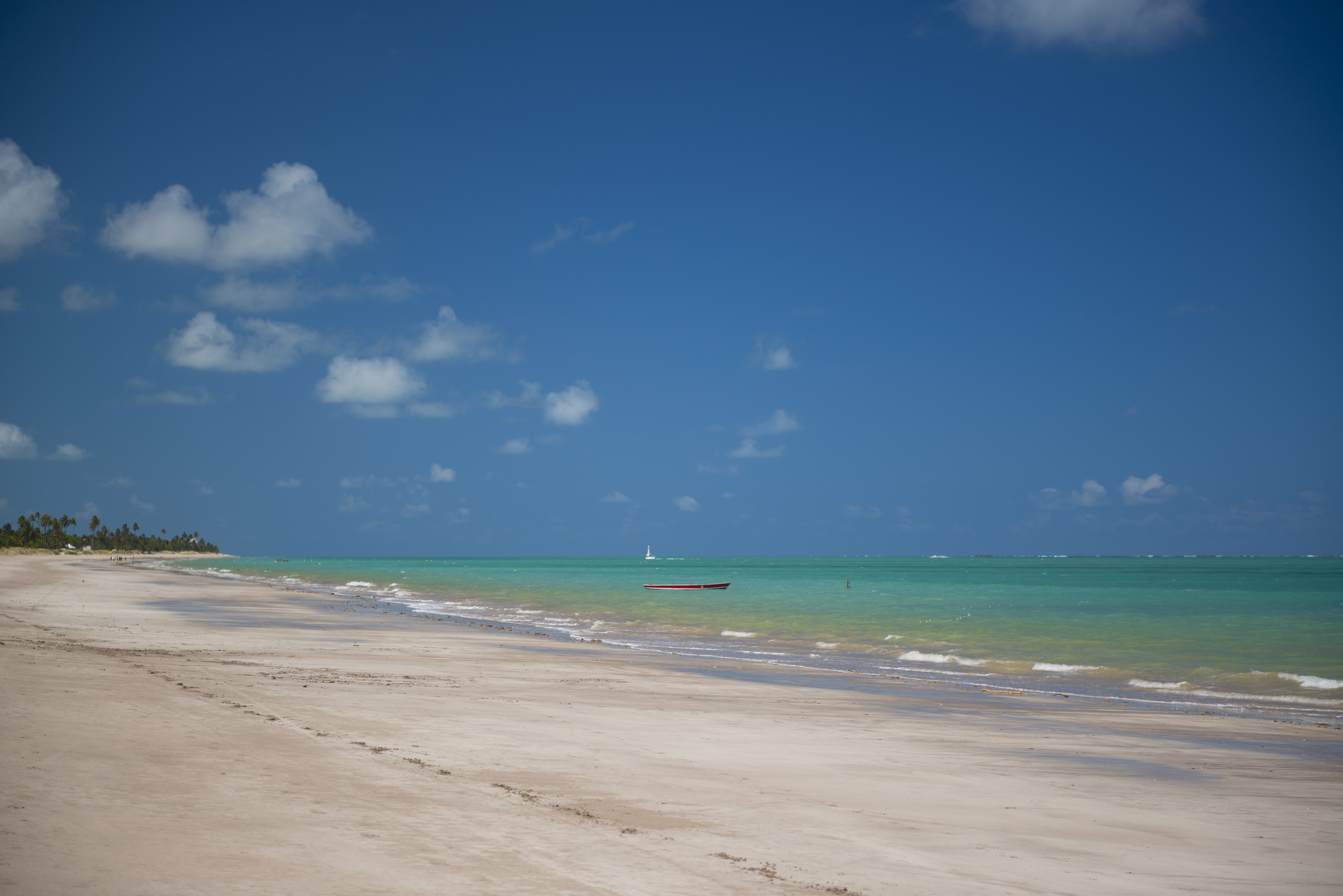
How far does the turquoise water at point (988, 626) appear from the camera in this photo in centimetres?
2245

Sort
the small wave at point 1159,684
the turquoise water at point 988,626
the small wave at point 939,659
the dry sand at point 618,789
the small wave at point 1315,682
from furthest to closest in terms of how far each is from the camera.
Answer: the small wave at point 939,659 → the turquoise water at point 988,626 → the small wave at point 1159,684 → the small wave at point 1315,682 → the dry sand at point 618,789

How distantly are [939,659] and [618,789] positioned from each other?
19.7 m

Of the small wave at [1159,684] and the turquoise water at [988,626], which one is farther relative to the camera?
the turquoise water at [988,626]

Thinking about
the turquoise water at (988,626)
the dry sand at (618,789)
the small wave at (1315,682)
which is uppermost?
the dry sand at (618,789)

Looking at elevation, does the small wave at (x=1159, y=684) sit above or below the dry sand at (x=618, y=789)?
below

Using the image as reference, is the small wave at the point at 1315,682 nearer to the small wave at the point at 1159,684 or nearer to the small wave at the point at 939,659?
the small wave at the point at 1159,684

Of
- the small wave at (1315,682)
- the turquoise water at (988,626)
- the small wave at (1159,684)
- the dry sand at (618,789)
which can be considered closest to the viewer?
the dry sand at (618,789)

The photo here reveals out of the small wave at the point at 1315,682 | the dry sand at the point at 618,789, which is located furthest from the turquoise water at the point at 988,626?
the dry sand at the point at 618,789

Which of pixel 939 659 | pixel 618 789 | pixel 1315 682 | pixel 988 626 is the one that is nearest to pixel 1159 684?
pixel 1315 682

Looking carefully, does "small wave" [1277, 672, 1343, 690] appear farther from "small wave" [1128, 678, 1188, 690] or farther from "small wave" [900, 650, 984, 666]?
"small wave" [900, 650, 984, 666]

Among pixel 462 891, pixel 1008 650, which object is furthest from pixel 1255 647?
pixel 462 891

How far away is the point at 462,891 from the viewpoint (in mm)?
5672

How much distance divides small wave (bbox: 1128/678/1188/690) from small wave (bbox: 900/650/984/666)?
171 inches

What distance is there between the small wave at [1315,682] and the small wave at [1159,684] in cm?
253
